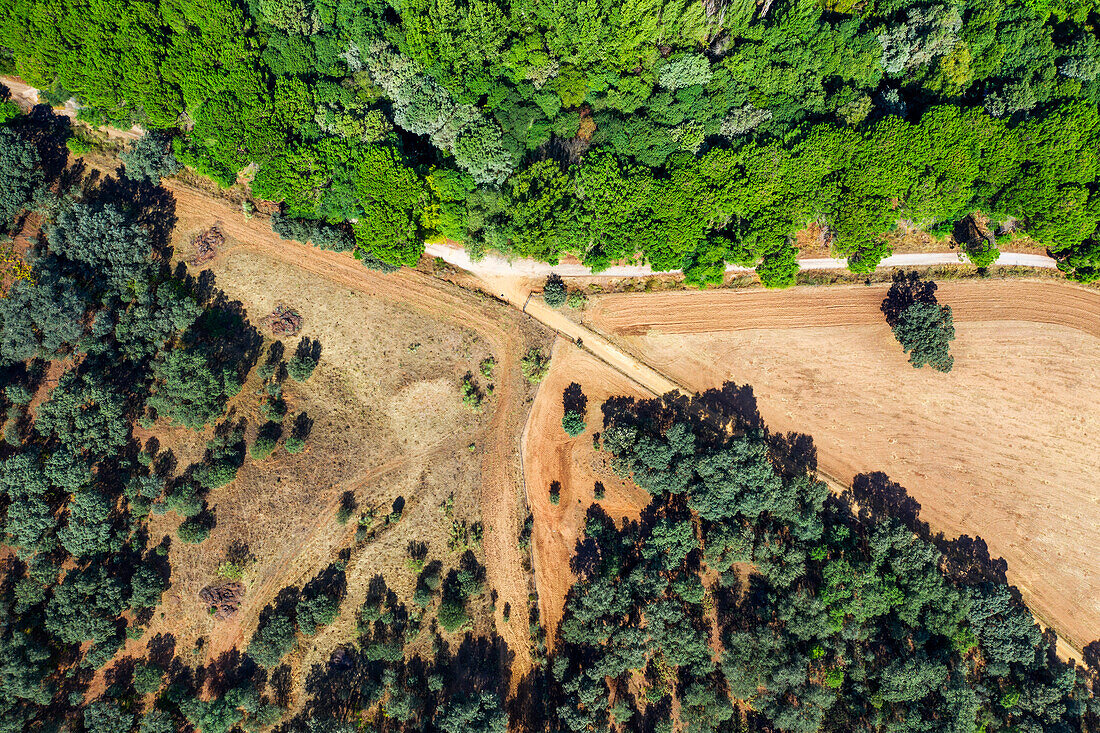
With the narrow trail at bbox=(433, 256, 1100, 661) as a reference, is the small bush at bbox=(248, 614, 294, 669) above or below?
below

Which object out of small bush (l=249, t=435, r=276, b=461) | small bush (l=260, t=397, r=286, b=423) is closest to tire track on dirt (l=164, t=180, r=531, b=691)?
small bush (l=260, t=397, r=286, b=423)

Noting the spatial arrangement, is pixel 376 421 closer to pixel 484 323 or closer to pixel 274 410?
pixel 274 410

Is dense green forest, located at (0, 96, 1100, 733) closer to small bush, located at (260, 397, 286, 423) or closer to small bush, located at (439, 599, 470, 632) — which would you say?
small bush, located at (439, 599, 470, 632)

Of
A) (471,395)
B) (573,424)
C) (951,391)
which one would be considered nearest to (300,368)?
(471,395)

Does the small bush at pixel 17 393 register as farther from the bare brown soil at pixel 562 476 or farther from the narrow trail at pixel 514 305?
the bare brown soil at pixel 562 476

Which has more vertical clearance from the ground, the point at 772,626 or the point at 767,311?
the point at 767,311

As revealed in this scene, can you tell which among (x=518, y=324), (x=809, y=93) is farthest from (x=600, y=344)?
(x=809, y=93)
